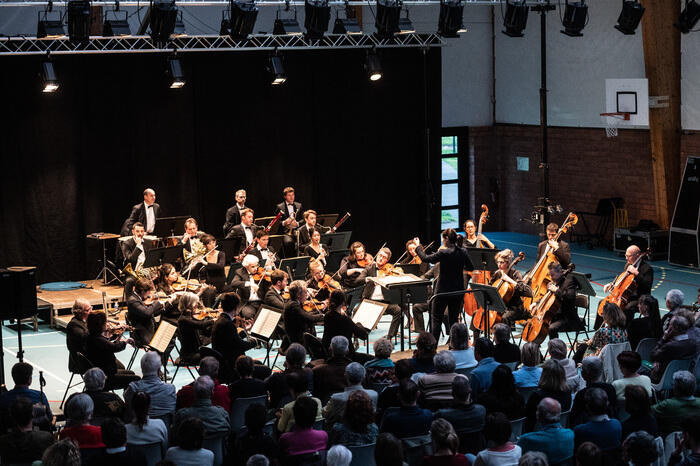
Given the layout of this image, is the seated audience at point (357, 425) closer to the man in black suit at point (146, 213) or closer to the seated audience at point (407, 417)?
the seated audience at point (407, 417)

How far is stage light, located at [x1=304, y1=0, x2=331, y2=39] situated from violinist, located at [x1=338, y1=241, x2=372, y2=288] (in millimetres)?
2945

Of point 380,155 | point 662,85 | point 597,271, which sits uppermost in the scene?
point 662,85

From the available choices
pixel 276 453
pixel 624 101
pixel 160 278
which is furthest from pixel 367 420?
pixel 624 101

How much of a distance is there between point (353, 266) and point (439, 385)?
579cm

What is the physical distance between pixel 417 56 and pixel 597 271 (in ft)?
17.3

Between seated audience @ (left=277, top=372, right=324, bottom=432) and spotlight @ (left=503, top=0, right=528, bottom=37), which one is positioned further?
spotlight @ (left=503, top=0, right=528, bottom=37)

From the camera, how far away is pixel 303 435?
21.2 feet

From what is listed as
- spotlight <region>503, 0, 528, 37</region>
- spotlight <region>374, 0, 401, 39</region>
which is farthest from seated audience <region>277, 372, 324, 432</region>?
spotlight <region>503, 0, 528, 37</region>

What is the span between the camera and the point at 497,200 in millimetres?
23219

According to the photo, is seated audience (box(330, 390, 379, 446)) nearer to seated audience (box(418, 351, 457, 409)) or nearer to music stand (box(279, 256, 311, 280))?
seated audience (box(418, 351, 457, 409))

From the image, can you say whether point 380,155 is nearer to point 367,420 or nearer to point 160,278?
point 160,278

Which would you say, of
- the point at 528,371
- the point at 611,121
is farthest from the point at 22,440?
the point at 611,121

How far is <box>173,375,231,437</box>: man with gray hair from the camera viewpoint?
7020mm

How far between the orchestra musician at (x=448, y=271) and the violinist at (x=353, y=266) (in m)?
1.36
